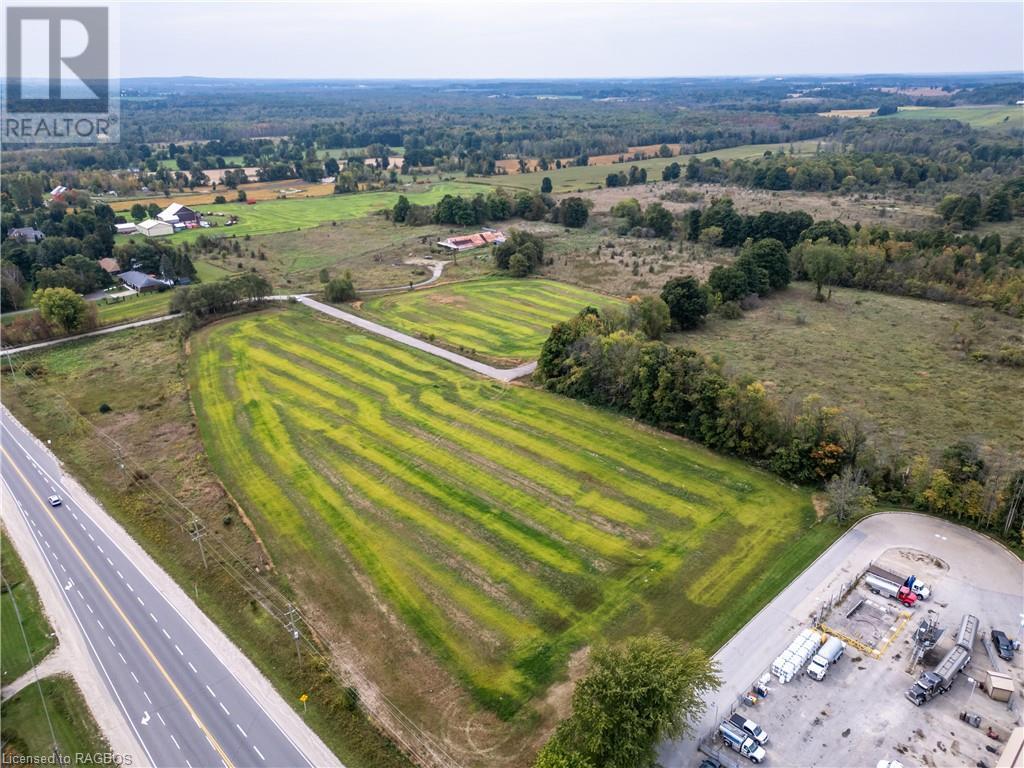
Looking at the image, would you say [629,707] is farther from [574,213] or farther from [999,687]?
[574,213]

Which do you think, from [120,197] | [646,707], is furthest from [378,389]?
[120,197]

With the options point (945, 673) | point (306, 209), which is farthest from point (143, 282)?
point (945, 673)

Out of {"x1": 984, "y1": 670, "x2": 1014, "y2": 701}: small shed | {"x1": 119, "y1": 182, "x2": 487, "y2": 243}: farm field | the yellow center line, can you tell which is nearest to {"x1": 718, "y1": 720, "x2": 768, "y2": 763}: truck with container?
{"x1": 984, "y1": 670, "x2": 1014, "y2": 701}: small shed

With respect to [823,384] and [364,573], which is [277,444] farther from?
[823,384]

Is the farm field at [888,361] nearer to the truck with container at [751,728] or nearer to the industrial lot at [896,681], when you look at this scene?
the industrial lot at [896,681]

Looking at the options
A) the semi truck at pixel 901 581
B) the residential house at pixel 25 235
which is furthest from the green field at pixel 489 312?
the residential house at pixel 25 235
